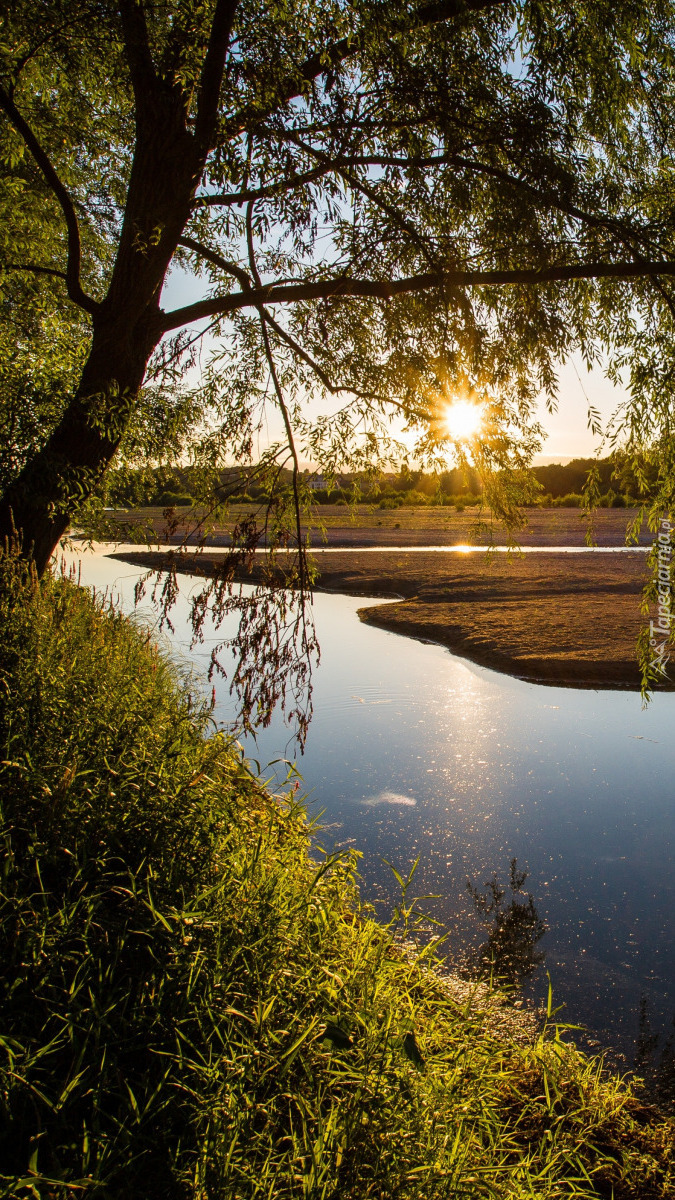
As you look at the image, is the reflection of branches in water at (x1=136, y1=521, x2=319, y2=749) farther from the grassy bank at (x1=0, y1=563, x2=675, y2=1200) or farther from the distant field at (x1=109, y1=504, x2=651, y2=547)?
the distant field at (x1=109, y1=504, x2=651, y2=547)

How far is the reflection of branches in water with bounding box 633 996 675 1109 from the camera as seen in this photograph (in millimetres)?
3486

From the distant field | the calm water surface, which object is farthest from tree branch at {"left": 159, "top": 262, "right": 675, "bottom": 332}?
the distant field

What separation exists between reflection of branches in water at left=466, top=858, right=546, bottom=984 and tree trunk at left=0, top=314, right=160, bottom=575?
3.69 metres

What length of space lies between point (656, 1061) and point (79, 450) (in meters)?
4.87

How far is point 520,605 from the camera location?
15.6 m

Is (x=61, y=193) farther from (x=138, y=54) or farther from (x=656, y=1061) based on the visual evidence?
(x=656, y=1061)

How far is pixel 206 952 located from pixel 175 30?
5.51 meters

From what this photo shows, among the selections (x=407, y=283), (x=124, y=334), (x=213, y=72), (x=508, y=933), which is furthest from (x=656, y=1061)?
(x=213, y=72)

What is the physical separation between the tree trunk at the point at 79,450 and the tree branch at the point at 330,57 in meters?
1.48

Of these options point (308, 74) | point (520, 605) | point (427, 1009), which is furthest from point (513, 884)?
point (520, 605)

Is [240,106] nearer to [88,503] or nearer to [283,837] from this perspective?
[88,503]

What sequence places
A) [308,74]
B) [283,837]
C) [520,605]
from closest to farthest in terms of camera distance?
[283,837] → [308,74] → [520,605]

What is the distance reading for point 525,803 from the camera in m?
6.72

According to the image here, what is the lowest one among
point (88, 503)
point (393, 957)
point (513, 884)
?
point (513, 884)
